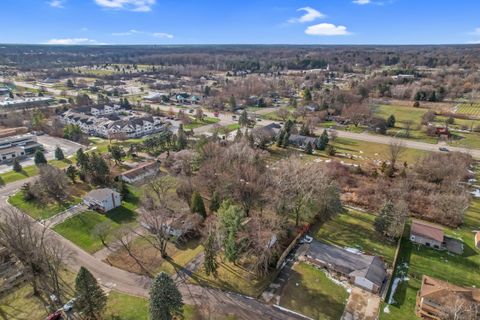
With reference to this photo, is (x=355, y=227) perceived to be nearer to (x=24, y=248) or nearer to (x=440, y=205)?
(x=440, y=205)

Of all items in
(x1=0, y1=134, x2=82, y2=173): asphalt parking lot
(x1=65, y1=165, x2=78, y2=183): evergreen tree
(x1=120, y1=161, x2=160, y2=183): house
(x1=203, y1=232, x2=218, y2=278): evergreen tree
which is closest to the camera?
(x1=203, y1=232, x2=218, y2=278): evergreen tree

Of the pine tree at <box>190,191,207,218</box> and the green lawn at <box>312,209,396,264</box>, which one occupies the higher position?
the pine tree at <box>190,191,207,218</box>

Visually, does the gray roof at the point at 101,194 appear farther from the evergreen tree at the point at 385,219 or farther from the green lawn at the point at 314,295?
the evergreen tree at the point at 385,219

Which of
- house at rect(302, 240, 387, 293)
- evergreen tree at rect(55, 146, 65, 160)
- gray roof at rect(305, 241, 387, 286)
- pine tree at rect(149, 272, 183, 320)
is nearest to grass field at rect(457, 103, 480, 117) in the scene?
gray roof at rect(305, 241, 387, 286)

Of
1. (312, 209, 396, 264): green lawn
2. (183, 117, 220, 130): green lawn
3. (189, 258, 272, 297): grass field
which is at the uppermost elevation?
(183, 117, 220, 130): green lawn

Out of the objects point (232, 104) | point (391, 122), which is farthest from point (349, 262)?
point (232, 104)

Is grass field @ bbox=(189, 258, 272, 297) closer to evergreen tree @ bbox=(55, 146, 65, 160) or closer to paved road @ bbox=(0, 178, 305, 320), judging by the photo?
paved road @ bbox=(0, 178, 305, 320)

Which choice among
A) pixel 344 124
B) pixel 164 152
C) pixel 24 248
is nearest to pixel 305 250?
pixel 24 248

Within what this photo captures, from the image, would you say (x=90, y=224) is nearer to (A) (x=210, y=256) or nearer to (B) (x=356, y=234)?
(A) (x=210, y=256)
